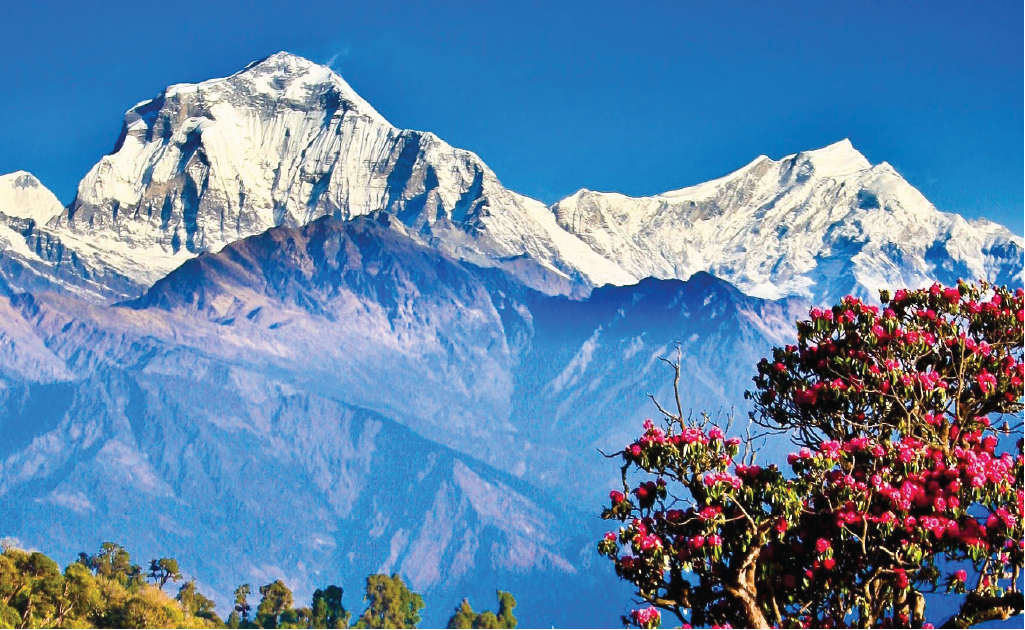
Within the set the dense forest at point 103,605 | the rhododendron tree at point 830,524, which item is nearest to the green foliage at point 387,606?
the dense forest at point 103,605

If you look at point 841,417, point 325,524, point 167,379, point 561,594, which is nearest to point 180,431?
point 167,379

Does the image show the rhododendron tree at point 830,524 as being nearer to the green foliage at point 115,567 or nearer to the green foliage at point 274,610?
the green foliage at point 274,610

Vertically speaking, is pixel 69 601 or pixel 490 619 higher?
pixel 490 619

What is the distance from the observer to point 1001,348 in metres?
18.8

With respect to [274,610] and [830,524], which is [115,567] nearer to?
[274,610]

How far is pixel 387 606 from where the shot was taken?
77875 mm

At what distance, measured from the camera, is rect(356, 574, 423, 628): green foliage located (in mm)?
77062

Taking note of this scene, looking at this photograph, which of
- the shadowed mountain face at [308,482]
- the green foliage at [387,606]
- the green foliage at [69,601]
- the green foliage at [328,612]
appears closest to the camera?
the green foliage at [69,601]

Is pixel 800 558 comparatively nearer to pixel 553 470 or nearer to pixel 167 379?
pixel 553 470

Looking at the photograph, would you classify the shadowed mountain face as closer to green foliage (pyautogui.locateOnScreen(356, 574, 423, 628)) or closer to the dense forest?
green foliage (pyautogui.locateOnScreen(356, 574, 423, 628))

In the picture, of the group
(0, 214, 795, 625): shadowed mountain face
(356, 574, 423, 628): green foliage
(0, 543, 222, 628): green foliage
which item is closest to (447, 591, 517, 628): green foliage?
(356, 574, 423, 628): green foliage

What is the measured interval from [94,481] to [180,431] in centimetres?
1775

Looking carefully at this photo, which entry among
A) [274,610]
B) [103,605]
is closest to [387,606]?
[274,610]

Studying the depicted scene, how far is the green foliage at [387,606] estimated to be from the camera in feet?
253
